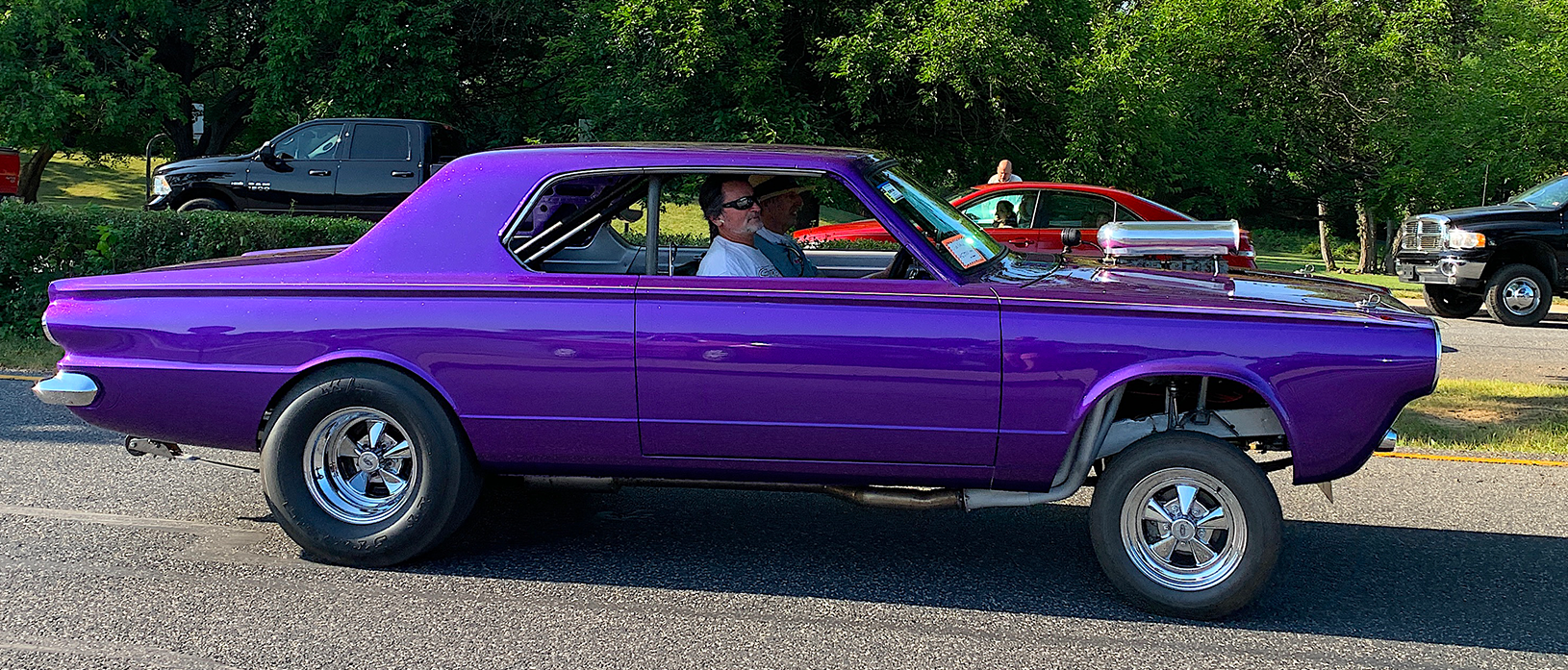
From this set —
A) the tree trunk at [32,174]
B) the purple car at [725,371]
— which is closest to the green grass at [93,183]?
the tree trunk at [32,174]

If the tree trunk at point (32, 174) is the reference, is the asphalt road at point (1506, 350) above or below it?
below

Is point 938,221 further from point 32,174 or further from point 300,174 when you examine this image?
point 32,174

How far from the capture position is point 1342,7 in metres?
30.5

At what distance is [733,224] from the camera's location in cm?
509

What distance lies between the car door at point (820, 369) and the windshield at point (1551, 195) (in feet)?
46.0

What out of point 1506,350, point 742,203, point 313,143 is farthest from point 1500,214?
point 313,143

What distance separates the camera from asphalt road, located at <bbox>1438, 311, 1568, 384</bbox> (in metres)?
10.9

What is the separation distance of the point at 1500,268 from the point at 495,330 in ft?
47.5

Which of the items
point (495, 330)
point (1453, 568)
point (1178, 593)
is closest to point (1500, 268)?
point (1453, 568)

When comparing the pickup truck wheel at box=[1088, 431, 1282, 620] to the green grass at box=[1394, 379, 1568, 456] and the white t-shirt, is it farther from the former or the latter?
the green grass at box=[1394, 379, 1568, 456]

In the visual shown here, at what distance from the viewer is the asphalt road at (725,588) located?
4082 mm

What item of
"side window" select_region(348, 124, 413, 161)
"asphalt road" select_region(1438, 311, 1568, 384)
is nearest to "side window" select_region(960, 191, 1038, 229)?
"asphalt road" select_region(1438, 311, 1568, 384)

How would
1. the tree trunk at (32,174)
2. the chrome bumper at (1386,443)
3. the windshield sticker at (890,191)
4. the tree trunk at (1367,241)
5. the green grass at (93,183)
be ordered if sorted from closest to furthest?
the chrome bumper at (1386,443)
the windshield sticker at (890,191)
the tree trunk at (32,174)
the tree trunk at (1367,241)
the green grass at (93,183)

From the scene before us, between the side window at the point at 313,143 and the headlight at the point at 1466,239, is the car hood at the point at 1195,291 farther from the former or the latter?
the side window at the point at 313,143
